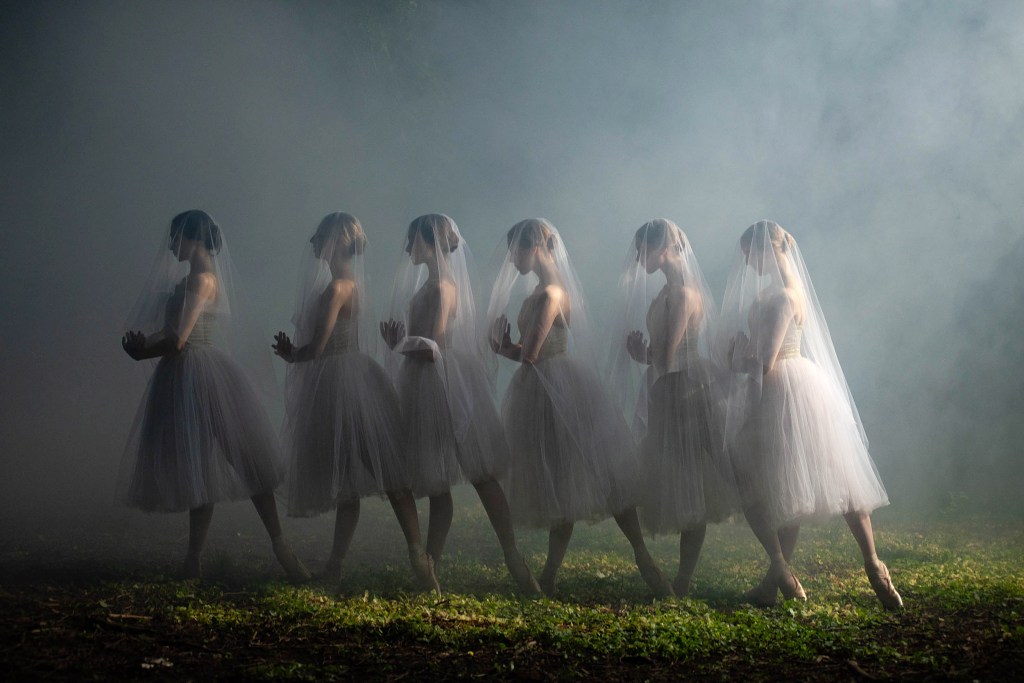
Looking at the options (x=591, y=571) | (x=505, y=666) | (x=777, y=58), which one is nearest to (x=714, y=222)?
(x=777, y=58)

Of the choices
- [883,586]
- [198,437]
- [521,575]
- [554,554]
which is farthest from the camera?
[554,554]

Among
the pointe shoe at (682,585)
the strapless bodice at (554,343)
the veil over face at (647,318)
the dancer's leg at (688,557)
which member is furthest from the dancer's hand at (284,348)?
the pointe shoe at (682,585)

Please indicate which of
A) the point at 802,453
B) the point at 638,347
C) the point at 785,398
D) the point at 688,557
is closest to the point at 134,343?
the point at 638,347

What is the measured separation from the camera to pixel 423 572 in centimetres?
441

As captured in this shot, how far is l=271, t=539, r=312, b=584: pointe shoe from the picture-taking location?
469 cm

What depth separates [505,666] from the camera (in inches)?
113

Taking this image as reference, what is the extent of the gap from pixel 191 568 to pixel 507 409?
227cm

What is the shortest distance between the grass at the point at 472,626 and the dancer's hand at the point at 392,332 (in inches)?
63.2

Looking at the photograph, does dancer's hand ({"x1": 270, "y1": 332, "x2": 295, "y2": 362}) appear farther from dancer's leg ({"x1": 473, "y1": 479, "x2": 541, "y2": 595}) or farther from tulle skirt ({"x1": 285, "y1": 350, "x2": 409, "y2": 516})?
dancer's leg ({"x1": 473, "y1": 479, "x2": 541, "y2": 595})

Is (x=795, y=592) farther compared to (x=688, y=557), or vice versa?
(x=688, y=557)

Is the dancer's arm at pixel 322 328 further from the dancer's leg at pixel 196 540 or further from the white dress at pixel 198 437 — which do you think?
the dancer's leg at pixel 196 540

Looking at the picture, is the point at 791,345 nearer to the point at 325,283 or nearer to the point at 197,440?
the point at 325,283

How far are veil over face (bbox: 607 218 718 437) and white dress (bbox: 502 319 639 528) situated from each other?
1.00ft

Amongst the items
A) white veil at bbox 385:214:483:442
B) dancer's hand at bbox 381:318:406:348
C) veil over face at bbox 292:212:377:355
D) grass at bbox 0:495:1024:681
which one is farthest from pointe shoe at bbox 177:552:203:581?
dancer's hand at bbox 381:318:406:348
